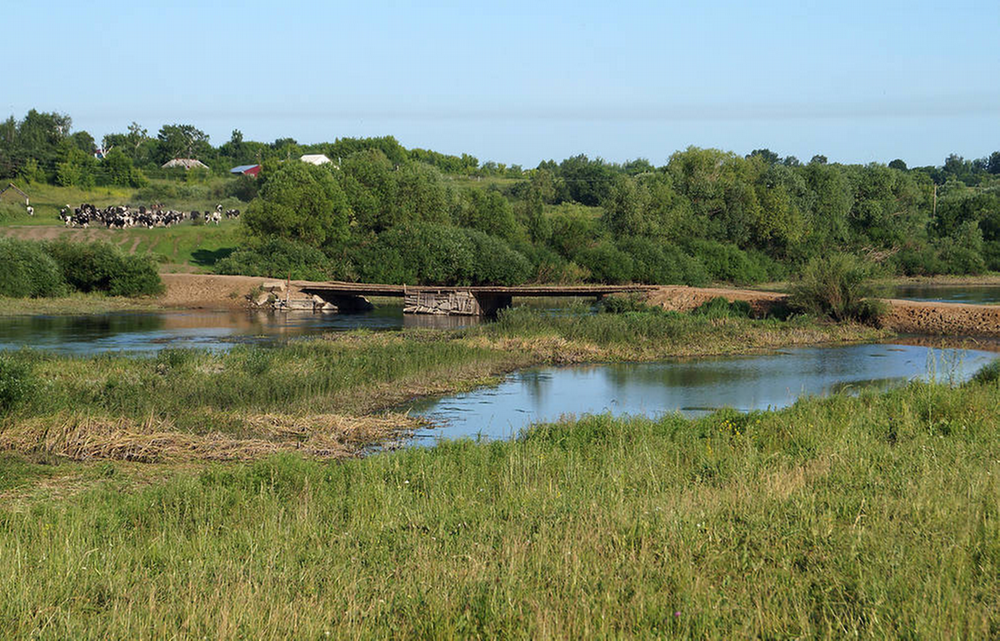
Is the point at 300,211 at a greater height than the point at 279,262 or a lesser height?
greater

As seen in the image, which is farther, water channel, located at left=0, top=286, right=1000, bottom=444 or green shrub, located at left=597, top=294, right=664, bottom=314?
green shrub, located at left=597, top=294, right=664, bottom=314

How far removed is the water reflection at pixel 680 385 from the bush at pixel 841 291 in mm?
6509

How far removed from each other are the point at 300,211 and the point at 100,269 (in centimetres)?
1777

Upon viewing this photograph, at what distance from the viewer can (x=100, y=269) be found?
192 ft

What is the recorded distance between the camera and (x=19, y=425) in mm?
16094

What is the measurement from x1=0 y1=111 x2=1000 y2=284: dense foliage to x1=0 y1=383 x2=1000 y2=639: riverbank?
5620 centimetres

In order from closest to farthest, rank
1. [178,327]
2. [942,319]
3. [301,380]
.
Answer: [301,380] → [942,319] → [178,327]

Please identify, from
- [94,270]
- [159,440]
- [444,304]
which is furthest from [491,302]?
[159,440]

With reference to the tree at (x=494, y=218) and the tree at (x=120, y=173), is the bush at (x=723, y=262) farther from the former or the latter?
the tree at (x=120, y=173)

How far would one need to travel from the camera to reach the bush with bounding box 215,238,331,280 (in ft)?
223

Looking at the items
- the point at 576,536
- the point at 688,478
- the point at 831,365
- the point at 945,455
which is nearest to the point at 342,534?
the point at 576,536

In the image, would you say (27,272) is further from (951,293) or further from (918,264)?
(918,264)

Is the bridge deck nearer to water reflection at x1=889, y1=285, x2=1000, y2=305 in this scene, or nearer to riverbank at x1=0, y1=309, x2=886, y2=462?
riverbank at x1=0, y1=309, x2=886, y2=462

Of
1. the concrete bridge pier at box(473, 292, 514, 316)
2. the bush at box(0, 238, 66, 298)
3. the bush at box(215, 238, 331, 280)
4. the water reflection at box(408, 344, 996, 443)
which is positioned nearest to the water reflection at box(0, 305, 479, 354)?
the concrete bridge pier at box(473, 292, 514, 316)
